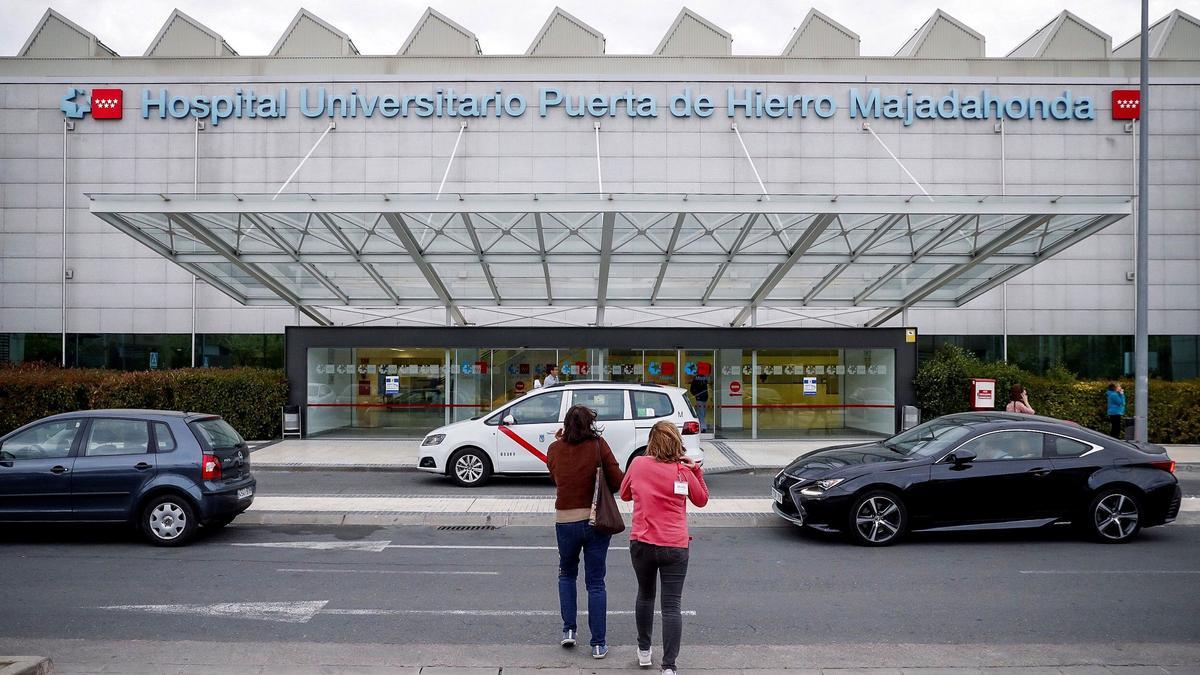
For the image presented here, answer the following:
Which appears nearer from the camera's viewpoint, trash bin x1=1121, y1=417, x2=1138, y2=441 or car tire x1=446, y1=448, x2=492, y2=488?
car tire x1=446, y1=448, x2=492, y2=488

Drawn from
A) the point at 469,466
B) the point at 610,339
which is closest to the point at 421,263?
the point at 610,339

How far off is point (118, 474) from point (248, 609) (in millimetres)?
3173

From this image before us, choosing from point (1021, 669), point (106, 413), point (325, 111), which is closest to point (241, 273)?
point (325, 111)

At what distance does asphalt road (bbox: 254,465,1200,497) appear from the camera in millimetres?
12539

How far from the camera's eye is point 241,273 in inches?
765

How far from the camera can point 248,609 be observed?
643 centimetres

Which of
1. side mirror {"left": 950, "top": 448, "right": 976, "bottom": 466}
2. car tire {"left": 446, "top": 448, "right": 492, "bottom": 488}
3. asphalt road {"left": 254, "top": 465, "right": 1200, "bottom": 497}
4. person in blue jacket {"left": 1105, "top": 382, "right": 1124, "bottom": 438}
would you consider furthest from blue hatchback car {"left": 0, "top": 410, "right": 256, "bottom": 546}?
person in blue jacket {"left": 1105, "top": 382, "right": 1124, "bottom": 438}

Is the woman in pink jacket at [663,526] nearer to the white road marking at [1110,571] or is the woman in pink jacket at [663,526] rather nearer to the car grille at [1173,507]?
the white road marking at [1110,571]

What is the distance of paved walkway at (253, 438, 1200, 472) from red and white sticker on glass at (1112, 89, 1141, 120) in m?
13.2

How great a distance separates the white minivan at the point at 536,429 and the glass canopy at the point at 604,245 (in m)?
4.35

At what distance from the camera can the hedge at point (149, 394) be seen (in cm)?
1794

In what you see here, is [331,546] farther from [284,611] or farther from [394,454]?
[394,454]

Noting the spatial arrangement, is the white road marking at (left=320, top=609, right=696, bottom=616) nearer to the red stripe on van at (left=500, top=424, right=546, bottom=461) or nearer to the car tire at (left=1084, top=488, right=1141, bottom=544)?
the car tire at (left=1084, top=488, right=1141, bottom=544)

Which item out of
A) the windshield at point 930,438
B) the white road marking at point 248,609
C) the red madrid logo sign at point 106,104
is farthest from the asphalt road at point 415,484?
the red madrid logo sign at point 106,104
